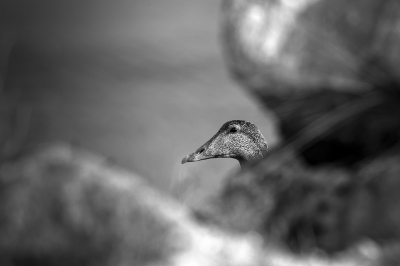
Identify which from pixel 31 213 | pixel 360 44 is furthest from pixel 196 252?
Result: pixel 360 44

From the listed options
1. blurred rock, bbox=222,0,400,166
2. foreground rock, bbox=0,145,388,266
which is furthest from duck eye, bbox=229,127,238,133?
foreground rock, bbox=0,145,388,266

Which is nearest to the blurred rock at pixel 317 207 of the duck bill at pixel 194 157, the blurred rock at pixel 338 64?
the blurred rock at pixel 338 64

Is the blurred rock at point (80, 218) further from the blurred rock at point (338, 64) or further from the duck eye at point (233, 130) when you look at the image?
the duck eye at point (233, 130)

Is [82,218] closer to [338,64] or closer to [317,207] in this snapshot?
[317,207]

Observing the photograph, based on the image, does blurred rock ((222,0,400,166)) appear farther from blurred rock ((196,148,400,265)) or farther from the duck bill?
the duck bill

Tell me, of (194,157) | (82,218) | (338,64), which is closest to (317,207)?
(338,64)

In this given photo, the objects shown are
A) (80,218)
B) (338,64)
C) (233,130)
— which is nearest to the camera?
(233,130)

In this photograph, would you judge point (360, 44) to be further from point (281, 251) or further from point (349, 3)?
point (281, 251)

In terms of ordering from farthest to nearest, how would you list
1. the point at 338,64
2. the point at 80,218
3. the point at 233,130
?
the point at 80,218
the point at 338,64
the point at 233,130
